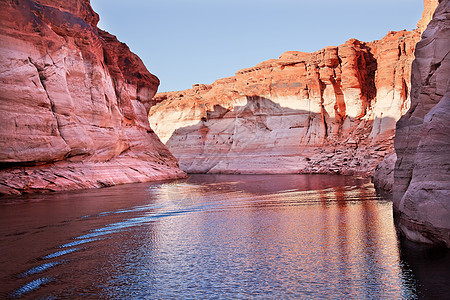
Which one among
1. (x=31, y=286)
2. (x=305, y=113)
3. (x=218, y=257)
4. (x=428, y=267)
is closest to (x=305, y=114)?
(x=305, y=113)

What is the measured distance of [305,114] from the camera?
43.9m

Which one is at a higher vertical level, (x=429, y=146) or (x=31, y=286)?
(x=429, y=146)

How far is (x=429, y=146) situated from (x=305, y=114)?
38341 mm

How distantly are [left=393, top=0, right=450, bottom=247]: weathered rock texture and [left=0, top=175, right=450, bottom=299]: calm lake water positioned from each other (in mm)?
443

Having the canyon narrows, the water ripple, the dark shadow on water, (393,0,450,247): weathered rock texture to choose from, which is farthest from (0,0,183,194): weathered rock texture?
the canyon narrows

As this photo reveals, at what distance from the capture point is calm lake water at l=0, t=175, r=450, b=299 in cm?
449

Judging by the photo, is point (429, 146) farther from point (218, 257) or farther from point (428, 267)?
point (218, 257)

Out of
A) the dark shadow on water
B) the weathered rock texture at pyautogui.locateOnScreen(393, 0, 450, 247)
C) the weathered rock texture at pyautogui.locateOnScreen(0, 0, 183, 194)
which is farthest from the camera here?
the weathered rock texture at pyautogui.locateOnScreen(0, 0, 183, 194)

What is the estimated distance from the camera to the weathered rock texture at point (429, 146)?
574 centimetres

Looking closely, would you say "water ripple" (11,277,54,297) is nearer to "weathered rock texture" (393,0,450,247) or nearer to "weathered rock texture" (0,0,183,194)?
"weathered rock texture" (393,0,450,247)

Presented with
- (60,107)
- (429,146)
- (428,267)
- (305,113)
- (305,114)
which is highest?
(305,113)

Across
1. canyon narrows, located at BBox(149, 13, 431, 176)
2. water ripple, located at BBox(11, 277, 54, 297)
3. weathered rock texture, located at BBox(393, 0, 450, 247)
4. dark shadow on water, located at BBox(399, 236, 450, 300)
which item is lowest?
dark shadow on water, located at BBox(399, 236, 450, 300)

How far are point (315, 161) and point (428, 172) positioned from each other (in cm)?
3321

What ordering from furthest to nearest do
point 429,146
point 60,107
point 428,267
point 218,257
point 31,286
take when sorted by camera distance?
1. point 60,107
2. point 429,146
3. point 218,257
4. point 428,267
5. point 31,286
